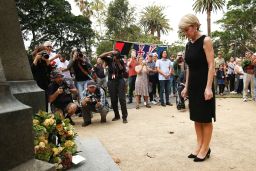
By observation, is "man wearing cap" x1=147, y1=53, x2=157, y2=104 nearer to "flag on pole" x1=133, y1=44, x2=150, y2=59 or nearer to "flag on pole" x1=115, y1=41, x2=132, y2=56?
"flag on pole" x1=115, y1=41, x2=132, y2=56

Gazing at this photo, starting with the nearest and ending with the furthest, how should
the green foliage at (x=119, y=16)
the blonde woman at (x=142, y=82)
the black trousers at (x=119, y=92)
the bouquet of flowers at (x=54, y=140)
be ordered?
1. the bouquet of flowers at (x=54, y=140)
2. the black trousers at (x=119, y=92)
3. the blonde woman at (x=142, y=82)
4. the green foliage at (x=119, y=16)

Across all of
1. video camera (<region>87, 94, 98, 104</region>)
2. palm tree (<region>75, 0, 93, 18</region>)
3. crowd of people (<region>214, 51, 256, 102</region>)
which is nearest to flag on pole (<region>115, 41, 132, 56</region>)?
crowd of people (<region>214, 51, 256, 102</region>)

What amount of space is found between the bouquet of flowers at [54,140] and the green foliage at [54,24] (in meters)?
29.5

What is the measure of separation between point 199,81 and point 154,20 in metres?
51.7

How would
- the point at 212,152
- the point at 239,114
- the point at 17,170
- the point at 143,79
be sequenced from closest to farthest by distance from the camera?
the point at 17,170 → the point at 212,152 → the point at 239,114 → the point at 143,79

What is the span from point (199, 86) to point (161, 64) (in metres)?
6.80

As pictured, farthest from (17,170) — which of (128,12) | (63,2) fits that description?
(128,12)

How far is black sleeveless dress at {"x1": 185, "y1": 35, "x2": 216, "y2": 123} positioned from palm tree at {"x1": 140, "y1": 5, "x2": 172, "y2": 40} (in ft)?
167

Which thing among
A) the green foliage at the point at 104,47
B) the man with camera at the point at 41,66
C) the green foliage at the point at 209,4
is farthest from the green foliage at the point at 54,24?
the man with camera at the point at 41,66

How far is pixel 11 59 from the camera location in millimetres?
3594

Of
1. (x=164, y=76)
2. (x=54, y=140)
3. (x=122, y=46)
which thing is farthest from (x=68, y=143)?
(x=122, y=46)

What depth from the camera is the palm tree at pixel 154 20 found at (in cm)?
5472

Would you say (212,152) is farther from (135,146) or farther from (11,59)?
A: (11,59)

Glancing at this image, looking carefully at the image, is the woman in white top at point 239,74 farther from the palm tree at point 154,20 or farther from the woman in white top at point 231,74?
the palm tree at point 154,20
